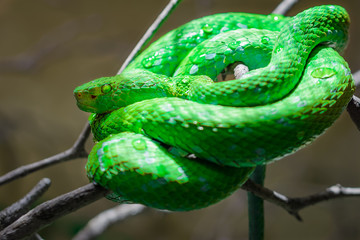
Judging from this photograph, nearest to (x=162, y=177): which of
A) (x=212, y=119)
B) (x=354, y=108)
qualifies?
(x=212, y=119)

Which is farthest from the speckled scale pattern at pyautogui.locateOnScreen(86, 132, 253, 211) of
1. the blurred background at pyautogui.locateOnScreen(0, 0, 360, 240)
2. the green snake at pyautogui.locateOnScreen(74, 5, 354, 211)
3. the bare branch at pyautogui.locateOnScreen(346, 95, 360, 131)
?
the blurred background at pyautogui.locateOnScreen(0, 0, 360, 240)

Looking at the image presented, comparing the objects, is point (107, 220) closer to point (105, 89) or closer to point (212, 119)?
point (105, 89)

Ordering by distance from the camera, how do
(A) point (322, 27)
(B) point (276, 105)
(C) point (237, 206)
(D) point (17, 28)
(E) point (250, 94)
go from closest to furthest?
(B) point (276, 105) → (E) point (250, 94) → (A) point (322, 27) → (C) point (237, 206) → (D) point (17, 28)

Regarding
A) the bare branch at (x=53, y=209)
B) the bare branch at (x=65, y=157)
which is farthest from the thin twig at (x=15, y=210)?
the bare branch at (x=65, y=157)

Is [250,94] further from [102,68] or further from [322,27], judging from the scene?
[102,68]

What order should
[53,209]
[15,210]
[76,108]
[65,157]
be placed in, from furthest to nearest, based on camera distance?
[76,108] < [65,157] < [15,210] < [53,209]

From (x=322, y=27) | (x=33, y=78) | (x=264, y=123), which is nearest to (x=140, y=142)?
(x=264, y=123)

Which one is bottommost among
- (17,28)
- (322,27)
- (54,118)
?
(54,118)
